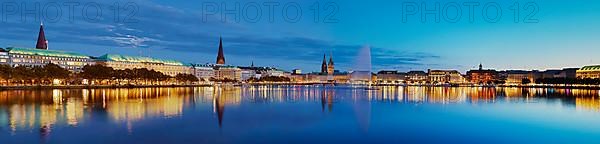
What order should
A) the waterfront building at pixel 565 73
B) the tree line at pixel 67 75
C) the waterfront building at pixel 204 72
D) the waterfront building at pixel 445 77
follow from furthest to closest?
the waterfront building at pixel 445 77
the waterfront building at pixel 204 72
the waterfront building at pixel 565 73
the tree line at pixel 67 75

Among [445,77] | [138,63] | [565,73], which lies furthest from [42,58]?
[565,73]

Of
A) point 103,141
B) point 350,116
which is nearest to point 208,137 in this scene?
point 103,141

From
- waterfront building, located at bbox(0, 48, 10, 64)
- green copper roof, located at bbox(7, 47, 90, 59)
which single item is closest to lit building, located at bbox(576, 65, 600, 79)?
green copper roof, located at bbox(7, 47, 90, 59)

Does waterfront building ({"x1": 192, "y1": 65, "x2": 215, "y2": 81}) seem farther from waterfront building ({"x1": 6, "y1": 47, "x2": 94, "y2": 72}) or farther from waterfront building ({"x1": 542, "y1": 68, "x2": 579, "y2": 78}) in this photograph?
waterfront building ({"x1": 542, "y1": 68, "x2": 579, "y2": 78})

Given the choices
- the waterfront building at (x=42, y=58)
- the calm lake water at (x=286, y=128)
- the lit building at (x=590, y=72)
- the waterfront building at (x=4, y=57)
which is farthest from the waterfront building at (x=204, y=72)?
the calm lake water at (x=286, y=128)

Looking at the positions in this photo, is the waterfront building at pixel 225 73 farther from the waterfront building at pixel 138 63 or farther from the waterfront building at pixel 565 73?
the waterfront building at pixel 565 73
